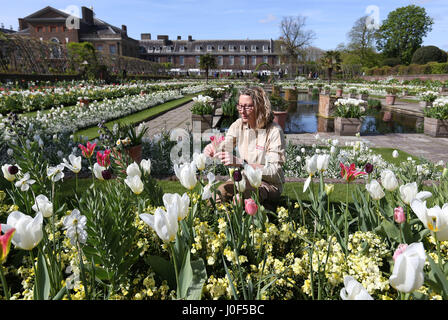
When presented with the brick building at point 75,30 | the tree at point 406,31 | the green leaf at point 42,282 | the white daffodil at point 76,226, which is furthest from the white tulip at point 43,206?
the brick building at point 75,30

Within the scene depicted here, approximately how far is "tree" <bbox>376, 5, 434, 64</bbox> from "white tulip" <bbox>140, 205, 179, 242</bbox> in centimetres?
5823

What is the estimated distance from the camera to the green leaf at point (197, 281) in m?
1.35

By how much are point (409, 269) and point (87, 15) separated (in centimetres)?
6893

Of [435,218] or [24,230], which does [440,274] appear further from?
[24,230]

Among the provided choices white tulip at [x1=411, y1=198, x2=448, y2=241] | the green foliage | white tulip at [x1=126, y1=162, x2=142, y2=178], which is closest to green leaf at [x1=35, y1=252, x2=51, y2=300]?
white tulip at [x1=126, y1=162, x2=142, y2=178]

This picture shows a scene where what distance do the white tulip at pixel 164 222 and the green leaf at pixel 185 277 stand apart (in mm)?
187

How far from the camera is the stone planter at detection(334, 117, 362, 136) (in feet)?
28.4

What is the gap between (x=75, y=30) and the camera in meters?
54.8

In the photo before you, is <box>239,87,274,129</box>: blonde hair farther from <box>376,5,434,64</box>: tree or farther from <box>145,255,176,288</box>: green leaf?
<box>376,5,434,64</box>: tree

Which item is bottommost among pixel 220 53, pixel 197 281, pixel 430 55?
pixel 197 281

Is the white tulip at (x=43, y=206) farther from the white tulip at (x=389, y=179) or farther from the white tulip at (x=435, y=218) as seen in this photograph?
the white tulip at (x=389, y=179)

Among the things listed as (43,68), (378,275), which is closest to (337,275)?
(378,275)

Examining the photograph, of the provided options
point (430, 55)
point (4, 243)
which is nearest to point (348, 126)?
point (4, 243)
